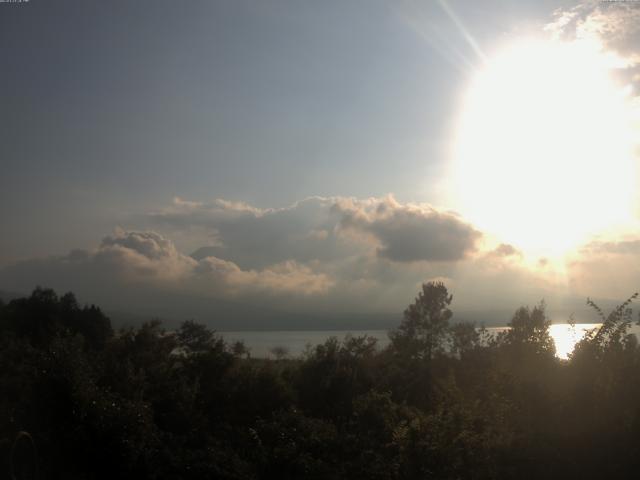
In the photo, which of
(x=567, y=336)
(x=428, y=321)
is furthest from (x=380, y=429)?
(x=428, y=321)

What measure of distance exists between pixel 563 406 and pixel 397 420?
3513mm

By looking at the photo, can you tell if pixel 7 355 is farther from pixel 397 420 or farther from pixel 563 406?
pixel 563 406

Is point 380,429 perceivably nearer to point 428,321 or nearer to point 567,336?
point 567,336

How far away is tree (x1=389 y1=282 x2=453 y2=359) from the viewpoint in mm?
54219

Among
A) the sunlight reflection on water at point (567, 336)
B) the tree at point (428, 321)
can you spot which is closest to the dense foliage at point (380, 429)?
the sunlight reflection on water at point (567, 336)

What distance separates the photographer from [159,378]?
22.3m

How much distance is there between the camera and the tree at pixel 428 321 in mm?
54219

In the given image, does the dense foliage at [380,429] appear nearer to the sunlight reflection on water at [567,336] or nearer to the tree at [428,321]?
the sunlight reflection on water at [567,336]

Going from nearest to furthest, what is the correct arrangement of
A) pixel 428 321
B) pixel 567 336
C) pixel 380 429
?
1. pixel 380 429
2. pixel 567 336
3. pixel 428 321

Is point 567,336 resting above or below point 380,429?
above

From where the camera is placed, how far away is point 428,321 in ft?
188

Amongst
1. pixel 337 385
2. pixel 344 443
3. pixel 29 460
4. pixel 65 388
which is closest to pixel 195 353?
pixel 337 385

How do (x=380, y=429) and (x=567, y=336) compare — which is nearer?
(x=380, y=429)

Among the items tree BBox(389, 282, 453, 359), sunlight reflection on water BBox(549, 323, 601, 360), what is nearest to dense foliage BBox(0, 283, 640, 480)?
sunlight reflection on water BBox(549, 323, 601, 360)
